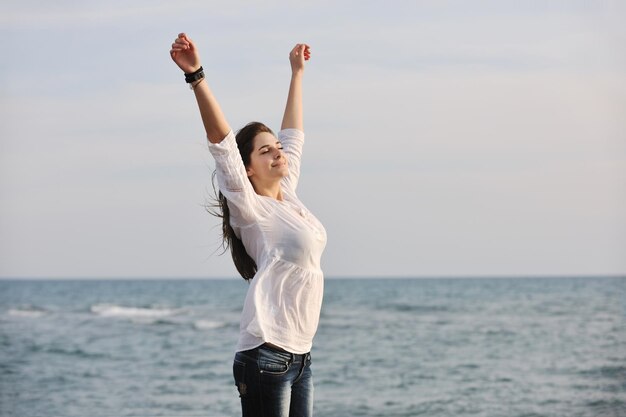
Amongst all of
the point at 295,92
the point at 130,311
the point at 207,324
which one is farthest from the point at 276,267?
the point at 130,311

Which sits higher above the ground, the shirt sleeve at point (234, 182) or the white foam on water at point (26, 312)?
the shirt sleeve at point (234, 182)

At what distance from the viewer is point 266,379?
262 centimetres

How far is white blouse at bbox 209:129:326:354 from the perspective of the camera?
2627 millimetres

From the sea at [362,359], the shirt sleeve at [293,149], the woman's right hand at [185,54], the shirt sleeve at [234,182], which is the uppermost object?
the woman's right hand at [185,54]

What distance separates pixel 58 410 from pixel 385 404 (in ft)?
12.2

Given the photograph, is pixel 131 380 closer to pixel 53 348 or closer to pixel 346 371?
pixel 346 371

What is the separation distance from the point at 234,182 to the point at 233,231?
235 mm

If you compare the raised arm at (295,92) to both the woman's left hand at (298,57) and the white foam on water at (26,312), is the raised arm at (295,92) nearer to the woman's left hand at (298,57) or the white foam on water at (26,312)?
the woman's left hand at (298,57)

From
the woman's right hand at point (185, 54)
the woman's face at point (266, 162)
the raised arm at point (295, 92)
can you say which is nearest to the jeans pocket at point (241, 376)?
the woman's face at point (266, 162)

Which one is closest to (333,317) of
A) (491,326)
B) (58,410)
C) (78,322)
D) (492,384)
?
(491,326)

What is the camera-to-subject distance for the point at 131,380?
1362 cm

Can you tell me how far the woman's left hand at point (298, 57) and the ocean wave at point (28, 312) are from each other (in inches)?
974

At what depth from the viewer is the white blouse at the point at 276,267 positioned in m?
2.63

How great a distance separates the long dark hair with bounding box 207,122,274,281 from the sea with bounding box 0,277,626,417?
7505mm
